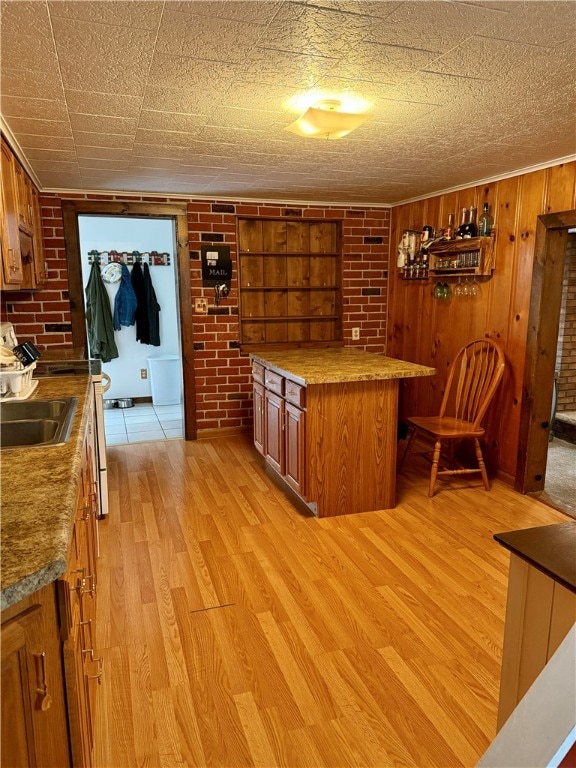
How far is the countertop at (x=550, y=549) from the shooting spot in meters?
1.05

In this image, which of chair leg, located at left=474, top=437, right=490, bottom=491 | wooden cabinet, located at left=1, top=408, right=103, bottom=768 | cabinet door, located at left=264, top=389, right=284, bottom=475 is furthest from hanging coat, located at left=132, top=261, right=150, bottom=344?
wooden cabinet, located at left=1, top=408, right=103, bottom=768

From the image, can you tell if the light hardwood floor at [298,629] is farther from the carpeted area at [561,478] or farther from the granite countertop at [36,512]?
the granite countertop at [36,512]

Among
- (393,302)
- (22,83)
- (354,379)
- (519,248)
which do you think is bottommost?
(354,379)

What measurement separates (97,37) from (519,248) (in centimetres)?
278

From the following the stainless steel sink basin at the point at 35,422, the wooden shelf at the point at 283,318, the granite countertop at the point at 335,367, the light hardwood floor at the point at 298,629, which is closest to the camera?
the light hardwood floor at the point at 298,629

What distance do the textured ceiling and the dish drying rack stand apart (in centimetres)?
109

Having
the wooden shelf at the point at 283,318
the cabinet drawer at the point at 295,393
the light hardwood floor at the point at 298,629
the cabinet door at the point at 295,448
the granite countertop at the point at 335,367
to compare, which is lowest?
the light hardwood floor at the point at 298,629

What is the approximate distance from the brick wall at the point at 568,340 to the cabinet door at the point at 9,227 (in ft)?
14.4

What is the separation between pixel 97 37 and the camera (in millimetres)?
1537

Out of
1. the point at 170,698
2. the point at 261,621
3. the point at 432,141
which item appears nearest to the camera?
the point at 170,698

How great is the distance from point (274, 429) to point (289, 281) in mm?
1852

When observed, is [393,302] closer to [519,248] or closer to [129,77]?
[519,248]

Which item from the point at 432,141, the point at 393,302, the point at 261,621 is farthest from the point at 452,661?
the point at 393,302

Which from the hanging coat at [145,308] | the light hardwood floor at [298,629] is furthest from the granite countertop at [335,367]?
the hanging coat at [145,308]
